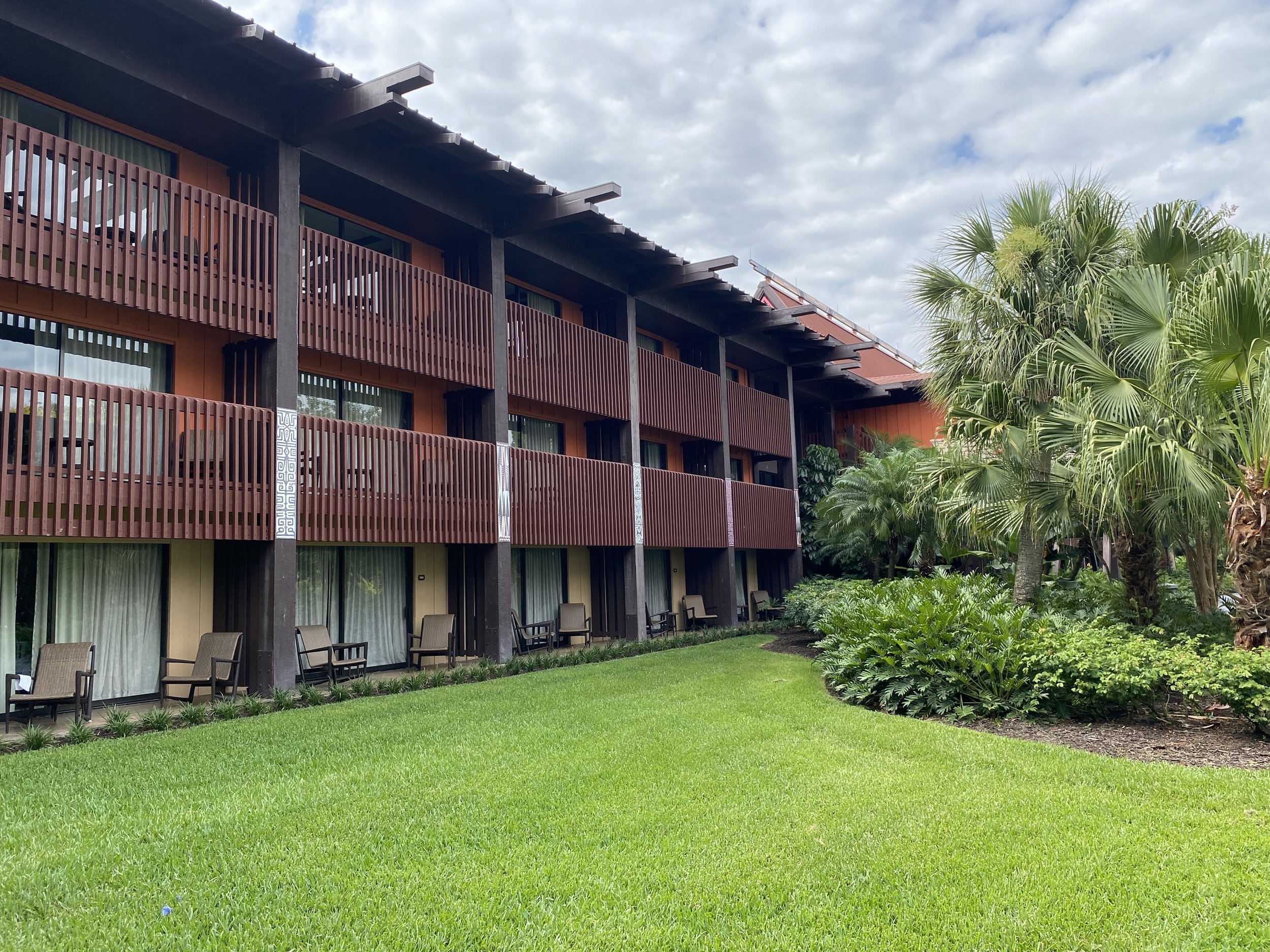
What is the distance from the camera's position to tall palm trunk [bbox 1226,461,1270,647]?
7656mm

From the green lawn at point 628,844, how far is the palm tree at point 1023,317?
500 centimetres

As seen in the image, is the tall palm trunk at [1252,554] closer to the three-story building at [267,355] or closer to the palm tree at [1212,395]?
the palm tree at [1212,395]

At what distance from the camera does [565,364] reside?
52.0 ft

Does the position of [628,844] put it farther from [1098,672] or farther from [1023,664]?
[1023,664]

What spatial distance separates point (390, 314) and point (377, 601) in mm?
4520

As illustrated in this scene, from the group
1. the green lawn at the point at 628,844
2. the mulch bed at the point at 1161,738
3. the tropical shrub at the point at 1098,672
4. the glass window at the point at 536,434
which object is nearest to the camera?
the green lawn at the point at 628,844

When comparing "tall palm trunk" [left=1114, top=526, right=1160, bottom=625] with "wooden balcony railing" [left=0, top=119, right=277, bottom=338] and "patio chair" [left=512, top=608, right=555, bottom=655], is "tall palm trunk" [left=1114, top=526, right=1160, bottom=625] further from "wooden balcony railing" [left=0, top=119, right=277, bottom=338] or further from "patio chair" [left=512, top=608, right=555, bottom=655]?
"wooden balcony railing" [left=0, top=119, right=277, bottom=338]

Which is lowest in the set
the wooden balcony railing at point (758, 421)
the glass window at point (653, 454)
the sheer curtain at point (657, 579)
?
the sheer curtain at point (657, 579)

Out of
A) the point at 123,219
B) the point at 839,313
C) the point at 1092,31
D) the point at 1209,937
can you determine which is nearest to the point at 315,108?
the point at 123,219

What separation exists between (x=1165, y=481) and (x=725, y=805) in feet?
20.5

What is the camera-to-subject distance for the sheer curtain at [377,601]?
12984 mm

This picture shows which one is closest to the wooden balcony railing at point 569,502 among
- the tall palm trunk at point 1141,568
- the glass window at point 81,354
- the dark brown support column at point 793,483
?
the glass window at point 81,354

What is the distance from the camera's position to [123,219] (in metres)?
9.31

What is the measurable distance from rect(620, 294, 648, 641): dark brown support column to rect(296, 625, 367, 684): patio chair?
619cm
